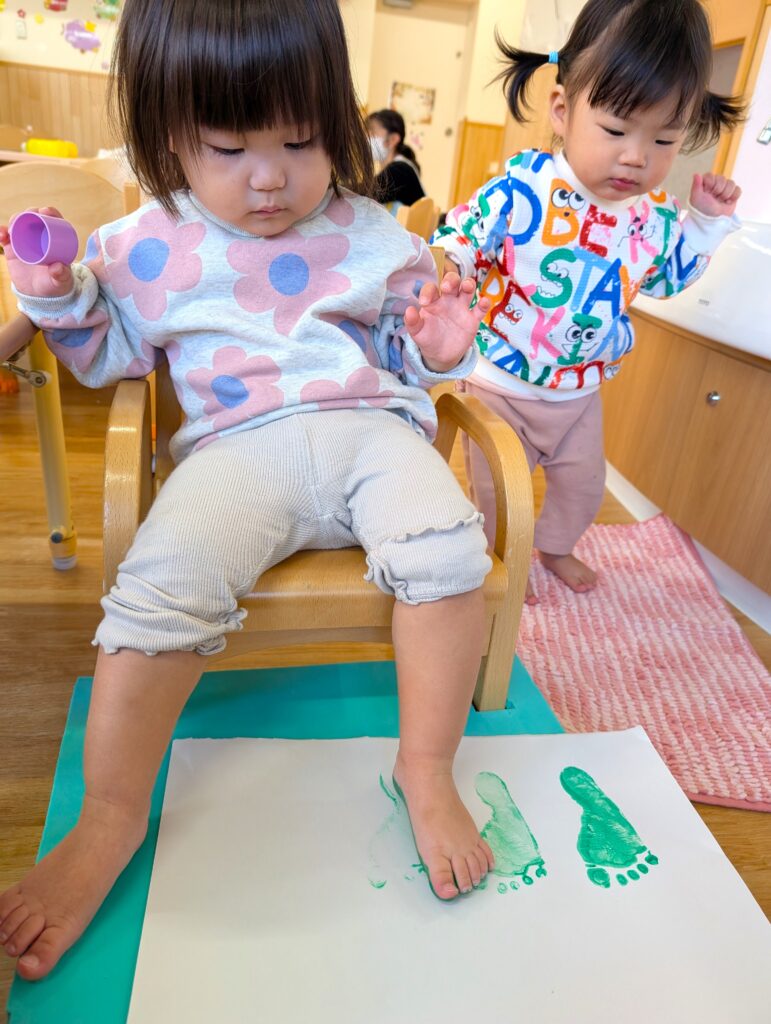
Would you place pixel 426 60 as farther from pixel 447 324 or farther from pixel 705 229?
pixel 447 324

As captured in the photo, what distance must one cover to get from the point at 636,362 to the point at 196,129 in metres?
1.15

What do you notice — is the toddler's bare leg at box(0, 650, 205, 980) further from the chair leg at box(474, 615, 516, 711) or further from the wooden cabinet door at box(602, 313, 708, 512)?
the wooden cabinet door at box(602, 313, 708, 512)

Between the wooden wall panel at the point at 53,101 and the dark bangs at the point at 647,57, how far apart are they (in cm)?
392

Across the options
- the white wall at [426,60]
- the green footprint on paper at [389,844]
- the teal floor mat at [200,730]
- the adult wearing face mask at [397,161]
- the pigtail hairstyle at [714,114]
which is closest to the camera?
the teal floor mat at [200,730]

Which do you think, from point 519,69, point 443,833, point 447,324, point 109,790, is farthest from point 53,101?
point 443,833

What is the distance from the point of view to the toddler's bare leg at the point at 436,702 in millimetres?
672

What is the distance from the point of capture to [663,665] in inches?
44.8

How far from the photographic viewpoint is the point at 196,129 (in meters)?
0.66

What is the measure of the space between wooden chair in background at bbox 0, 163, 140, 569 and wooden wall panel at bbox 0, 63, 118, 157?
3183 mm

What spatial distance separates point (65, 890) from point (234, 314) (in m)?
0.55

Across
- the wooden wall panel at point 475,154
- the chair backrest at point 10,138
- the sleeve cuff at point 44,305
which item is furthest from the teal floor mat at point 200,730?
the wooden wall panel at point 475,154

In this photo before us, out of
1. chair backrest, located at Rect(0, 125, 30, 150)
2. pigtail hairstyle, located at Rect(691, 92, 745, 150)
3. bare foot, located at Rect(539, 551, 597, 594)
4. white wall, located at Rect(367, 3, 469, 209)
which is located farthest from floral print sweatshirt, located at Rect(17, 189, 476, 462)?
white wall, located at Rect(367, 3, 469, 209)

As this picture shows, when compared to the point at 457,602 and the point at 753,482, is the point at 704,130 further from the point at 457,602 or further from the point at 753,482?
the point at 457,602

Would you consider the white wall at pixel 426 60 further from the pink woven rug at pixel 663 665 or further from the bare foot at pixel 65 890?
the bare foot at pixel 65 890
